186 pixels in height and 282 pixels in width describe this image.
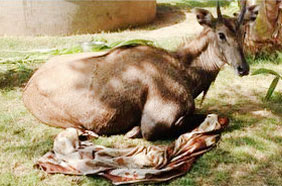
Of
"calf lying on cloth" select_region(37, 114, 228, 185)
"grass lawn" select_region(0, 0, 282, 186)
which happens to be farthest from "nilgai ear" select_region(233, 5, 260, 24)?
"calf lying on cloth" select_region(37, 114, 228, 185)

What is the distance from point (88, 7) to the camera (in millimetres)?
11031

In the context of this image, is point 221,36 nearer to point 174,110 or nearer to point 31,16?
point 174,110

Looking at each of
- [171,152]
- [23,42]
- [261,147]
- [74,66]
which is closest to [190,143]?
[171,152]

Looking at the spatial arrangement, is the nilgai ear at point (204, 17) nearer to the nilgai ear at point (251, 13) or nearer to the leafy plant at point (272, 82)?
the nilgai ear at point (251, 13)

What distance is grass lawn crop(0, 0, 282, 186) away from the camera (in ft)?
13.5

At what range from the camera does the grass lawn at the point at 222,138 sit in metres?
4.11

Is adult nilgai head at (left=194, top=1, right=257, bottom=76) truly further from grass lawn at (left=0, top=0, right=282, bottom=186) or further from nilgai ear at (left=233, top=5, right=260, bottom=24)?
grass lawn at (left=0, top=0, right=282, bottom=186)

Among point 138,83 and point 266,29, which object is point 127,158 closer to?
point 138,83

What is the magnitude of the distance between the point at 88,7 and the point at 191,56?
20.8 ft

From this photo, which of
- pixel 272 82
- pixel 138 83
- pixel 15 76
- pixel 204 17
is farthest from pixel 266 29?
pixel 15 76

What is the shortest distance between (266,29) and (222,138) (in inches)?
172

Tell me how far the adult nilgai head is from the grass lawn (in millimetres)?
904

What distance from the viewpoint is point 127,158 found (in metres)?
4.32

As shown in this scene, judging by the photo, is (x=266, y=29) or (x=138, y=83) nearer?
(x=138, y=83)
